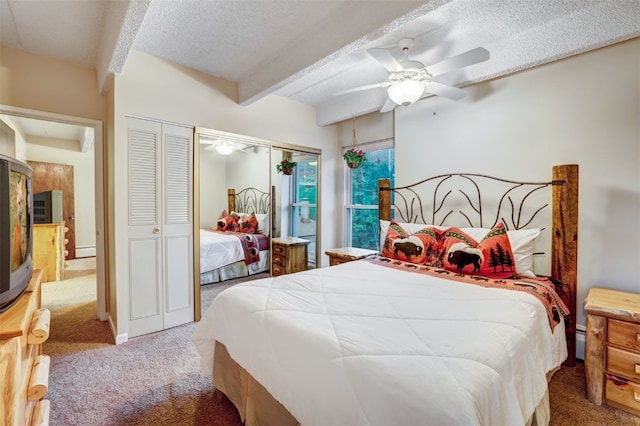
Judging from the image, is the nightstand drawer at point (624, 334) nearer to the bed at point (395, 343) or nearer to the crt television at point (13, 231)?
the bed at point (395, 343)

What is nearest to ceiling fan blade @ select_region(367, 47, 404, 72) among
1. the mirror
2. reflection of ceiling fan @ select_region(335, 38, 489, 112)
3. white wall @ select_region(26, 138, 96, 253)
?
reflection of ceiling fan @ select_region(335, 38, 489, 112)

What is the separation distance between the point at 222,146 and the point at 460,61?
2.42 meters

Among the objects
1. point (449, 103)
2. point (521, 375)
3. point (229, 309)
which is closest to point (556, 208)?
point (449, 103)

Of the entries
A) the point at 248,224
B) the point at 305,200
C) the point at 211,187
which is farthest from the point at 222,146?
the point at 305,200

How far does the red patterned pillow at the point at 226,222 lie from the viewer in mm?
3391

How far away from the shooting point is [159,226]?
2.87 metres

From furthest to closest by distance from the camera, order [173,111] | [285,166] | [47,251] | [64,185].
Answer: [64,185] < [47,251] < [285,166] < [173,111]

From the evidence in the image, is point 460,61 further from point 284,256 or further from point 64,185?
point 64,185

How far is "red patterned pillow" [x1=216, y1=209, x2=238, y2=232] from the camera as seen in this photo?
3.39 metres

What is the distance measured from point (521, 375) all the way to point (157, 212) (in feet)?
9.76

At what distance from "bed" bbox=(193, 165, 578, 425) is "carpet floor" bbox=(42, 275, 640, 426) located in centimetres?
24

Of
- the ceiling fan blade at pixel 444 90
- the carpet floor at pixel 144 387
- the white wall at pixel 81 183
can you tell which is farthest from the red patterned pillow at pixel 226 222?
the white wall at pixel 81 183

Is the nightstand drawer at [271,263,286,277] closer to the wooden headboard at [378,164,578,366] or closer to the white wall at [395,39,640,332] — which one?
the wooden headboard at [378,164,578,366]

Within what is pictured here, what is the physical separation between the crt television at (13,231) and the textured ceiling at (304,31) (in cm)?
117
